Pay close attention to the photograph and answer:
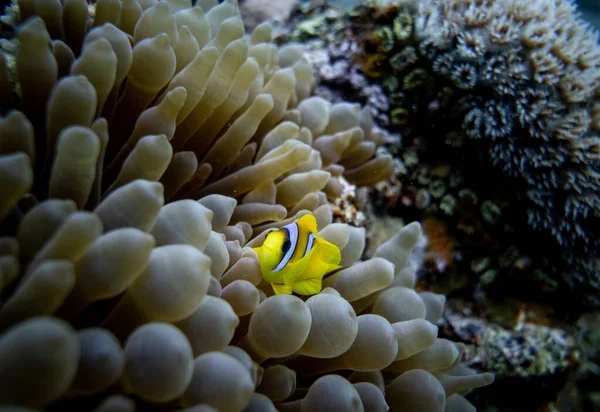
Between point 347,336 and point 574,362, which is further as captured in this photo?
point 574,362

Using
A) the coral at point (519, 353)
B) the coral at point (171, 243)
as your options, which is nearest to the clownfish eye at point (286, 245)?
the coral at point (171, 243)

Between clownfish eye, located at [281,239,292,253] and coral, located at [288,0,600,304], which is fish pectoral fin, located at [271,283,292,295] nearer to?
clownfish eye, located at [281,239,292,253]

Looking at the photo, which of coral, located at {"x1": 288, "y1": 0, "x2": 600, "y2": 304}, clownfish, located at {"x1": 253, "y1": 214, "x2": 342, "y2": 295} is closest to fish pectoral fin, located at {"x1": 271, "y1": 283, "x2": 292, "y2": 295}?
clownfish, located at {"x1": 253, "y1": 214, "x2": 342, "y2": 295}

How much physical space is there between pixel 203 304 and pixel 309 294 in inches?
24.0

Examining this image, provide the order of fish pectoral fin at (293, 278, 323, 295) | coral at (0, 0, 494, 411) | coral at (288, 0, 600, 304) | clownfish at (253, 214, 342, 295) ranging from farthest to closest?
1. coral at (288, 0, 600, 304)
2. fish pectoral fin at (293, 278, 323, 295)
3. clownfish at (253, 214, 342, 295)
4. coral at (0, 0, 494, 411)

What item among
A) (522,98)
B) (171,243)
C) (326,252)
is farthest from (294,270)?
(522,98)

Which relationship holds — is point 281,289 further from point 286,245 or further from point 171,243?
point 171,243

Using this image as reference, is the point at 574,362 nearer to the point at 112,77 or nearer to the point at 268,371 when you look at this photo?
the point at 268,371

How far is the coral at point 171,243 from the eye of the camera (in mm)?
950

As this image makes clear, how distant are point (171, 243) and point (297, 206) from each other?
0.96 meters

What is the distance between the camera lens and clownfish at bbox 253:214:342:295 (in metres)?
1.53

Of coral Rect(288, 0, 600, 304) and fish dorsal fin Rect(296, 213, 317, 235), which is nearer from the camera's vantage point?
fish dorsal fin Rect(296, 213, 317, 235)

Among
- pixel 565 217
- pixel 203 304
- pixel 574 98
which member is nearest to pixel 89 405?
pixel 203 304

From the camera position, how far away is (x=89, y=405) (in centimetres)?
104
